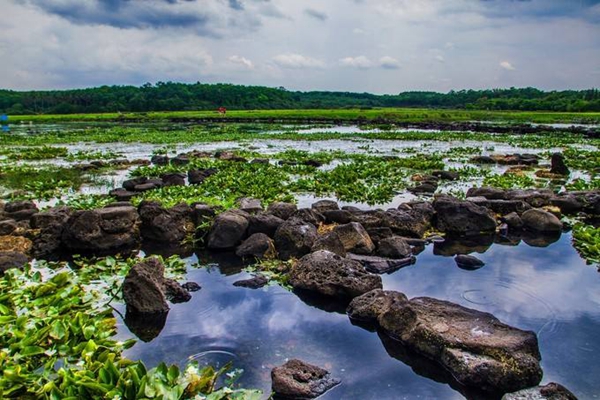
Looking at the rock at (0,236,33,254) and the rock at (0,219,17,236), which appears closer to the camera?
the rock at (0,236,33,254)

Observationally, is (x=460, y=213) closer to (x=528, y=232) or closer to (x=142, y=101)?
(x=528, y=232)

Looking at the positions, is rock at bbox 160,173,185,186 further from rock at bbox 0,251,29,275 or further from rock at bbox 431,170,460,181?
rock at bbox 431,170,460,181

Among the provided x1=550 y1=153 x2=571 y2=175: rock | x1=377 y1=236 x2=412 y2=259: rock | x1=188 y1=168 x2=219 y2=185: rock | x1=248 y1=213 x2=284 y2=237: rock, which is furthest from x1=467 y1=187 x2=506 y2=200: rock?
x1=188 y1=168 x2=219 y2=185: rock

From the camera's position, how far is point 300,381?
5.61m

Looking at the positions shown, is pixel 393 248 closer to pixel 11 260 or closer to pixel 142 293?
pixel 142 293

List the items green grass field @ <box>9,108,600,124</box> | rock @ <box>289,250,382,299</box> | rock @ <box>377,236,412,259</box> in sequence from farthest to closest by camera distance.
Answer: green grass field @ <box>9,108,600,124</box>
rock @ <box>377,236,412,259</box>
rock @ <box>289,250,382,299</box>

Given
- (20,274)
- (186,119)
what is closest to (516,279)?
(20,274)

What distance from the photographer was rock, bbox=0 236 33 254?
9609 mm

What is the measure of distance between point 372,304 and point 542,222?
7005 millimetres

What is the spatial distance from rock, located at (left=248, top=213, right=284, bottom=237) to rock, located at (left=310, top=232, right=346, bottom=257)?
1370 millimetres

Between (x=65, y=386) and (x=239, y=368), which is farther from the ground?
(x=65, y=386)

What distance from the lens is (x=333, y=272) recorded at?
828 cm

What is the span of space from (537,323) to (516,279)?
1.92m

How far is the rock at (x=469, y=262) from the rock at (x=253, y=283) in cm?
404
